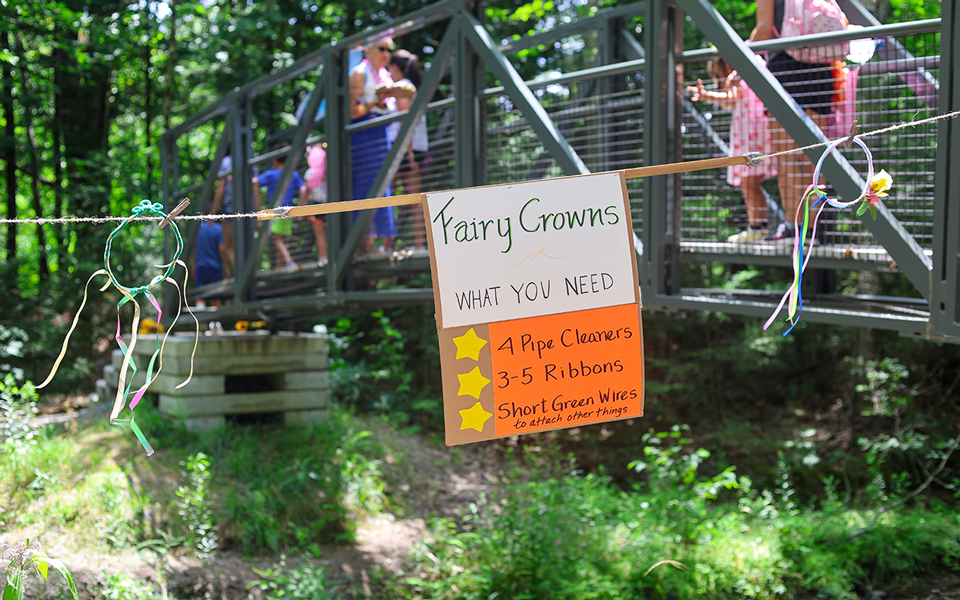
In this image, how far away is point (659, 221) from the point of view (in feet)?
12.6

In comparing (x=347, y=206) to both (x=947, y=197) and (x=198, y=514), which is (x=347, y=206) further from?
(x=198, y=514)

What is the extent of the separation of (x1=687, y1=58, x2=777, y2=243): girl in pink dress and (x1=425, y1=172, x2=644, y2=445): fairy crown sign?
142cm

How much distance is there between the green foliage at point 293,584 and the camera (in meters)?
5.17

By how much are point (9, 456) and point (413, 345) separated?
20.0ft

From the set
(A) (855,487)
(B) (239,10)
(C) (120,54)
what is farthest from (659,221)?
(C) (120,54)

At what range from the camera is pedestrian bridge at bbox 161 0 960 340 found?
315 centimetres

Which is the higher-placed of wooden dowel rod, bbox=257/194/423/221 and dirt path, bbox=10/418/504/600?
wooden dowel rod, bbox=257/194/423/221

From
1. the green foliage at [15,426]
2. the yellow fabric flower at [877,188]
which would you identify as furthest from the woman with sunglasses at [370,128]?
the yellow fabric flower at [877,188]

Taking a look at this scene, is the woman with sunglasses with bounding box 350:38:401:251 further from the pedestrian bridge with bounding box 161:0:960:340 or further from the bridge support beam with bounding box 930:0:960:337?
the bridge support beam with bounding box 930:0:960:337

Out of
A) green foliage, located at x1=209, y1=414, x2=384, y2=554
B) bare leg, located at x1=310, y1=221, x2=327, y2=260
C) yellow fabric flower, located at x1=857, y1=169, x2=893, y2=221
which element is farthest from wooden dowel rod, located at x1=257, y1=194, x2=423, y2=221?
green foliage, located at x1=209, y1=414, x2=384, y2=554

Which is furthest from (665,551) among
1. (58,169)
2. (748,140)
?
(58,169)

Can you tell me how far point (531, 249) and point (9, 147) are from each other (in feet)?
41.4

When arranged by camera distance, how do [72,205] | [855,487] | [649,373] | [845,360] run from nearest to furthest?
[855,487], [845,360], [649,373], [72,205]

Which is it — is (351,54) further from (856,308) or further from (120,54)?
(120,54)
